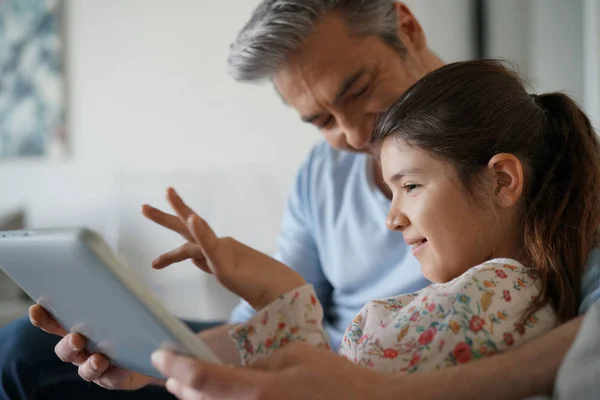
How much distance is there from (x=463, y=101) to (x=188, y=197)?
268 cm

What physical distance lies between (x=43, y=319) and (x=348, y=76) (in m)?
0.68

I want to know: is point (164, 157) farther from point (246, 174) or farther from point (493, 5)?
point (493, 5)

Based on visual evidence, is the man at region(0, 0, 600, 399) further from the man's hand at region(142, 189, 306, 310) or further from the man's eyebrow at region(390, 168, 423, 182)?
the man's eyebrow at region(390, 168, 423, 182)

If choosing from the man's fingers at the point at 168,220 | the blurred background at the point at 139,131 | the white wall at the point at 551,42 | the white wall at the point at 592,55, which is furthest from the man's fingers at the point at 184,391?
the blurred background at the point at 139,131

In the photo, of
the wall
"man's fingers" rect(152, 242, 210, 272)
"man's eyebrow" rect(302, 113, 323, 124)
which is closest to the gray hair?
"man's eyebrow" rect(302, 113, 323, 124)

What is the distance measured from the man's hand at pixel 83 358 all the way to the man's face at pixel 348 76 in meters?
0.60

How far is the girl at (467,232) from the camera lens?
2.97 ft

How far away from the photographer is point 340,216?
159 centimetres

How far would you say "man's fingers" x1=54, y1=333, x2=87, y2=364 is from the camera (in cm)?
102

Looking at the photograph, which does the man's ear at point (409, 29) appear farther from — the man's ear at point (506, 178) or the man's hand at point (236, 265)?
the man's hand at point (236, 265)

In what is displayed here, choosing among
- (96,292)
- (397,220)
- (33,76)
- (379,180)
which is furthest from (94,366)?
(33,76)

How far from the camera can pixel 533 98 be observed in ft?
3.66

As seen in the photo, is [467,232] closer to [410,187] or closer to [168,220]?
[410,187]

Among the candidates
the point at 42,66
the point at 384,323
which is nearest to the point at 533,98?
the point at 384,323
